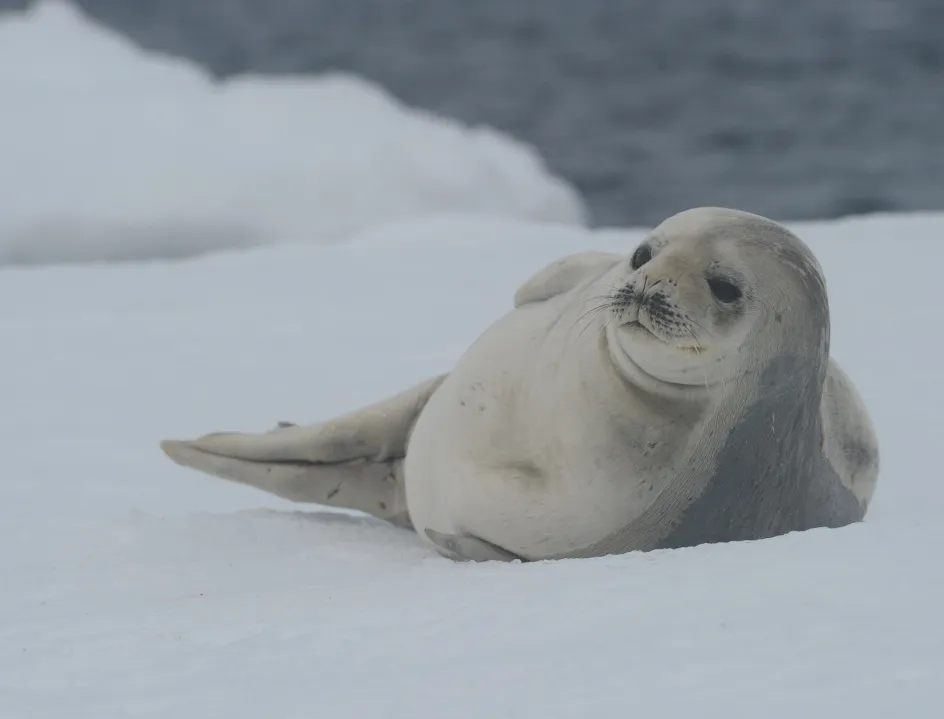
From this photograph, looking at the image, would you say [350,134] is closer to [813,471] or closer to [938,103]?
[813,471]

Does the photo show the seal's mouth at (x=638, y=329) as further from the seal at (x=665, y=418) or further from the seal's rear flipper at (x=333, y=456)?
the seal's rear flipper at (x=333, y=456)

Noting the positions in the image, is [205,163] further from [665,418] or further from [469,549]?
[665,418]

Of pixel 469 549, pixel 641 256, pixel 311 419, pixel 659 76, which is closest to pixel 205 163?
pixel 311 419

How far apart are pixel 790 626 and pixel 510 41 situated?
21.5m

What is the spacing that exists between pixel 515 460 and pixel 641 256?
458 mm

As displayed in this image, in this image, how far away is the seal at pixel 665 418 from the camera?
2744 mm

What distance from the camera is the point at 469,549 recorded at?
3.04 metres

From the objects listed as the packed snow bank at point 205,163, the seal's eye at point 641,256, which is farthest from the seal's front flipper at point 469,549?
the packed snow bank at point 205,163

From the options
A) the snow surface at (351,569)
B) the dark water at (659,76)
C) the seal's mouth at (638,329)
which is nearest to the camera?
the snow surface at (351,569)

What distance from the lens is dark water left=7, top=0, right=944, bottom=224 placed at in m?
14.3

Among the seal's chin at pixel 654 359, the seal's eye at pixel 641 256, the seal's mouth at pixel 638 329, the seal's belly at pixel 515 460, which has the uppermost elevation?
the seal's eye at pixel 641 256

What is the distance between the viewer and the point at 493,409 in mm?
3115

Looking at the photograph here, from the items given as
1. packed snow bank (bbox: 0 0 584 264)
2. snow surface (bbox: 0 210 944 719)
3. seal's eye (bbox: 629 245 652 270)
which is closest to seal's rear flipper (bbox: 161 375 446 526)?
snow surface (bbox: 0 210 944 719)

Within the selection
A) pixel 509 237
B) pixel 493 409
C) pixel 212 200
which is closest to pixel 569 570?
pixel 493 409
